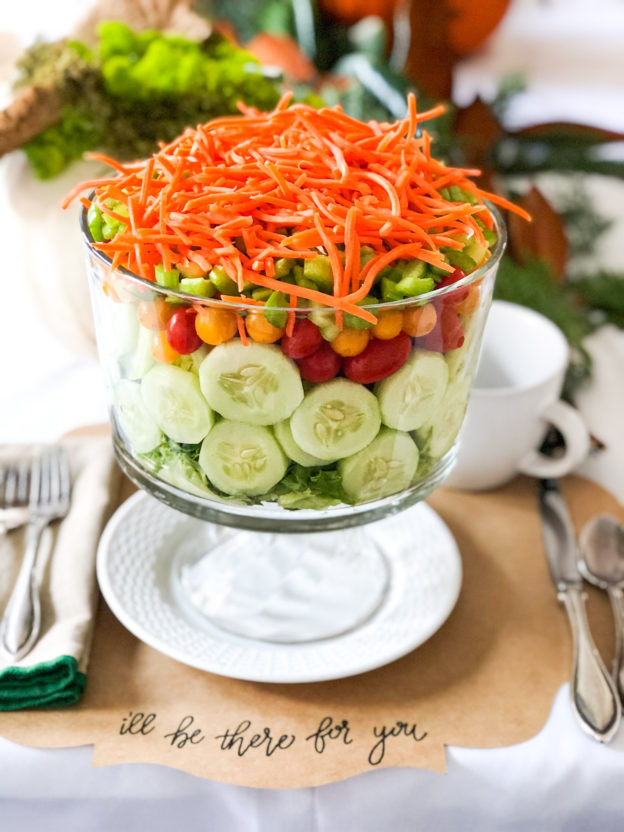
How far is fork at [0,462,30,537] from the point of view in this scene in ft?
2.88

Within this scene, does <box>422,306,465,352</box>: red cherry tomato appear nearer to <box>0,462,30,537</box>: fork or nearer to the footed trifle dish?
the footed trifle dish

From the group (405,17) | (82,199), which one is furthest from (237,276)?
(405,17)

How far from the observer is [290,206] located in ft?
2.06

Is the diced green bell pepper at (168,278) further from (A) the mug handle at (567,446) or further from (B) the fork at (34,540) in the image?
(A) the mug handle at (567,446)

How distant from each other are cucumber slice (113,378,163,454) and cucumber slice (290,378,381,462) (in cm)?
13

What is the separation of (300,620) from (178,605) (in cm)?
12

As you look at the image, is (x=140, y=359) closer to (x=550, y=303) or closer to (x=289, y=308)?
(x=289, y=308)

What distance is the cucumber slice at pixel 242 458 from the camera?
635 millimetres

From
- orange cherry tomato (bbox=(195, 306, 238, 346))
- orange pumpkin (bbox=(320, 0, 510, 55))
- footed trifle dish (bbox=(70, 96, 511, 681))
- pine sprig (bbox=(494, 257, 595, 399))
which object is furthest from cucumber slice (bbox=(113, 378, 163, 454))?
orange pumpkin (bbox=(320, 0, 510, 55))

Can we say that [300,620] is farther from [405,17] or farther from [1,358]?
[405,17]

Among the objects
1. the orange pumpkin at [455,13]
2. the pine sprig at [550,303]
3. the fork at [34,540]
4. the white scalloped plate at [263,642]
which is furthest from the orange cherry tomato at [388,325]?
the orange pumpkin at [455,13]

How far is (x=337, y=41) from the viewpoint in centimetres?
186

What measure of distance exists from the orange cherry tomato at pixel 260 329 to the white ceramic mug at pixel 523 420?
0.39m

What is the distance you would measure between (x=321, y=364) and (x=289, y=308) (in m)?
0.05
